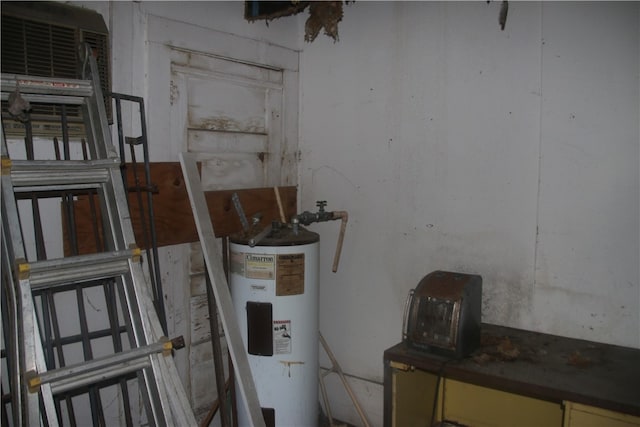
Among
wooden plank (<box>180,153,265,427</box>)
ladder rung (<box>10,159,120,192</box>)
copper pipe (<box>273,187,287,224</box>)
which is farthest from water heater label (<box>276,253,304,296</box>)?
ladder rung (<box>10,159,120,192</box>)

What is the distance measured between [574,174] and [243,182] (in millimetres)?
1628

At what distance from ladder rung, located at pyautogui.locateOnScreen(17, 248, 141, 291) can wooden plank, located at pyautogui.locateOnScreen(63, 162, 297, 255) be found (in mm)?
556

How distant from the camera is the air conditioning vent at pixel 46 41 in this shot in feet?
5.91

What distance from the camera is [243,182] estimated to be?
276cm

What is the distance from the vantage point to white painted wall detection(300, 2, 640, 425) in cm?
214

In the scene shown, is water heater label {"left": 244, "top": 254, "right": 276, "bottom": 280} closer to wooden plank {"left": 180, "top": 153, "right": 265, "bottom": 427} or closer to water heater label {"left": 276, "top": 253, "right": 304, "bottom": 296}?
water heater label {"left": 276, "top": 253, "right": 304, "bottom": 296}

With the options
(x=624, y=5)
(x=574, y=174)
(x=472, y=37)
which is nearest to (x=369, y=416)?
(x=574, y=174)

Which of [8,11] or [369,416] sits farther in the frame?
[369,416]

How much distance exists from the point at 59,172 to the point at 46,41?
68cm

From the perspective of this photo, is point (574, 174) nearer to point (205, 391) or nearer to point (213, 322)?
point (213, 322)

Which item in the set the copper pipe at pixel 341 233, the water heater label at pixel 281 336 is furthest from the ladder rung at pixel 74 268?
the copper pipe at pixel 341 233

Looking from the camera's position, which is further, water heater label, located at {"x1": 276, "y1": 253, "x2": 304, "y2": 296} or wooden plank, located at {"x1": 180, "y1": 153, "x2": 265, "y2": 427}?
water heater label, located at {"x1": 276, "y1": 253, "x2": 304, "y2": 296}

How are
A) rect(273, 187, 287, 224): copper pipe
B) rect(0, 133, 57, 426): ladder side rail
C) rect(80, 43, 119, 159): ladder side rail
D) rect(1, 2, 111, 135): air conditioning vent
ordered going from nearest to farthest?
rect(0, 133, 57, 426): ladder side rail < rect(80, 43, 119, 159): ladder side rail < rect(1, 2, 111, 135): air conditioning vent < rect(273, 187, 287, 224): copper pipe

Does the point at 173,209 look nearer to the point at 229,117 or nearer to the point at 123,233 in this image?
the point at 229,117
